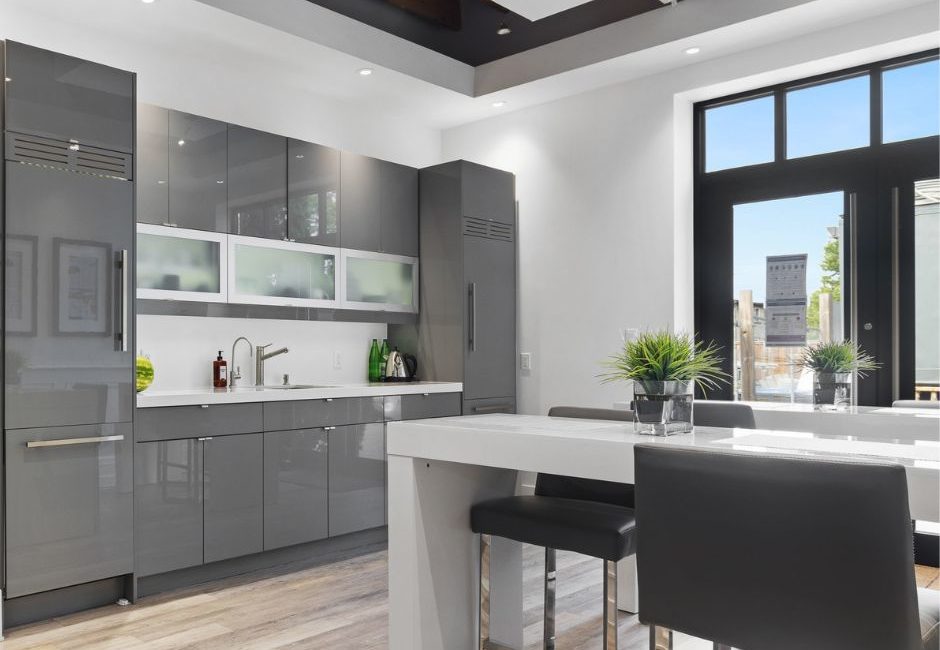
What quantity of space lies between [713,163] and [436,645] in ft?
11.3

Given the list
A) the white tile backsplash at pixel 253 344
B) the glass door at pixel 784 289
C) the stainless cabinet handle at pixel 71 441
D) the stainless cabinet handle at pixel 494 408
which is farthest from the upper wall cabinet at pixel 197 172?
the glass door at pixel 784 289

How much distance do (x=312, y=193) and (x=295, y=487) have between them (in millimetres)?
1665

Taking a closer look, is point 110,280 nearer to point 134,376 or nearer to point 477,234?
point 134,376

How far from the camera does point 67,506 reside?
10.1 ft

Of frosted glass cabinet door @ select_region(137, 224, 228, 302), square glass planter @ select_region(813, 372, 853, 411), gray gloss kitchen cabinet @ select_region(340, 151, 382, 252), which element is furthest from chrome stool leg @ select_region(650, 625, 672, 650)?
gray gloss kitchen cabinet @ select_region(340, 151, 382, 252)

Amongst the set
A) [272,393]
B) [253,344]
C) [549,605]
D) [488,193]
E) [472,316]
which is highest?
[488,193]

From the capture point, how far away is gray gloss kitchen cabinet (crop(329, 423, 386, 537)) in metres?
4.03

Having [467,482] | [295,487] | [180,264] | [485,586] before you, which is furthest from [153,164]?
[485,586]

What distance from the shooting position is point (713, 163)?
15.3 ft

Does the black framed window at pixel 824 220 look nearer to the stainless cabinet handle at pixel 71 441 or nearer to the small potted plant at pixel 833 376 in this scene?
the small potted plant at pixel 833 376

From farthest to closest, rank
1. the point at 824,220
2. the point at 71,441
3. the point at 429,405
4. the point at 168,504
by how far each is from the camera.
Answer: the point at 429,405
the point at 824,220
the point at 168,504
the point at 71,441

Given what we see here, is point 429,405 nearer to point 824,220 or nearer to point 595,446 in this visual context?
point 824,220

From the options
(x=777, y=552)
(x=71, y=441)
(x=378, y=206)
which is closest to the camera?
(x=777, y=552)

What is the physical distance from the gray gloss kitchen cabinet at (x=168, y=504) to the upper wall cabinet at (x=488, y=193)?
2274mm
